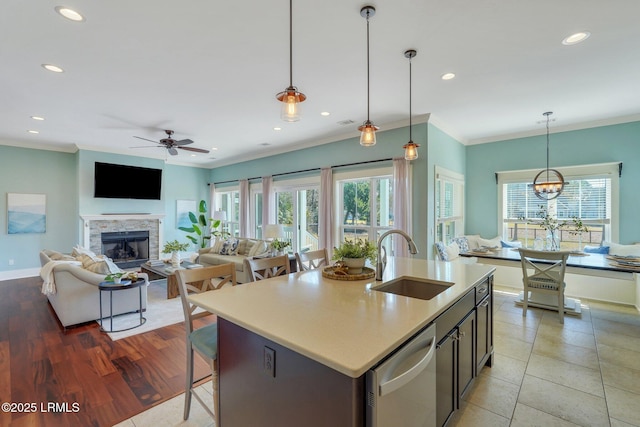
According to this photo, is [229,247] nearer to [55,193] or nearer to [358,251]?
[55,193]

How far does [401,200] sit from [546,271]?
2.13 m

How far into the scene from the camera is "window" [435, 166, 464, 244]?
4.91 meters

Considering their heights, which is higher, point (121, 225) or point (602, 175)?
point (602, 175)

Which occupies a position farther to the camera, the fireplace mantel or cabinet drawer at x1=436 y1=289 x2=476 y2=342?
the fireplace mantel

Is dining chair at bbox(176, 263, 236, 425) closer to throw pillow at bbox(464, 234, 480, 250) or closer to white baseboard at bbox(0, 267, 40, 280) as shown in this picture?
throw pillow at bbox(464, 234, 480, 250)

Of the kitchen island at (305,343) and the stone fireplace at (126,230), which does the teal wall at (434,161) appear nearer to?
the kitchen island at (305,343)

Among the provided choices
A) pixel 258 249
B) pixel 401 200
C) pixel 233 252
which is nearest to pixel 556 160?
pixel 401 200

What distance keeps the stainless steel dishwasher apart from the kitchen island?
41 millimetres

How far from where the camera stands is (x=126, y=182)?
23.3 ft

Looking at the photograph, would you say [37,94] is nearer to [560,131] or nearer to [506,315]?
[506,315]

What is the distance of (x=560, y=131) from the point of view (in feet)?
16.5

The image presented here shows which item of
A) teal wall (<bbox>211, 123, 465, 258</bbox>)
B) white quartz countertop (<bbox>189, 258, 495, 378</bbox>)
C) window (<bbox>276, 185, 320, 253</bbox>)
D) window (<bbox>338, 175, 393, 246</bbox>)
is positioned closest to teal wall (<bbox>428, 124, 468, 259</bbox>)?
teal wall (<bbox>211, 123, 465, 258</bbox>)

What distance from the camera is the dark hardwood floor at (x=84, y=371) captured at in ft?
6.97

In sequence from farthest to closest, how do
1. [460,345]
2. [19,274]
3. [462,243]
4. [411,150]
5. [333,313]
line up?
[19,274]
[462,243]
[411,150]
[460,345]
[333,313]
